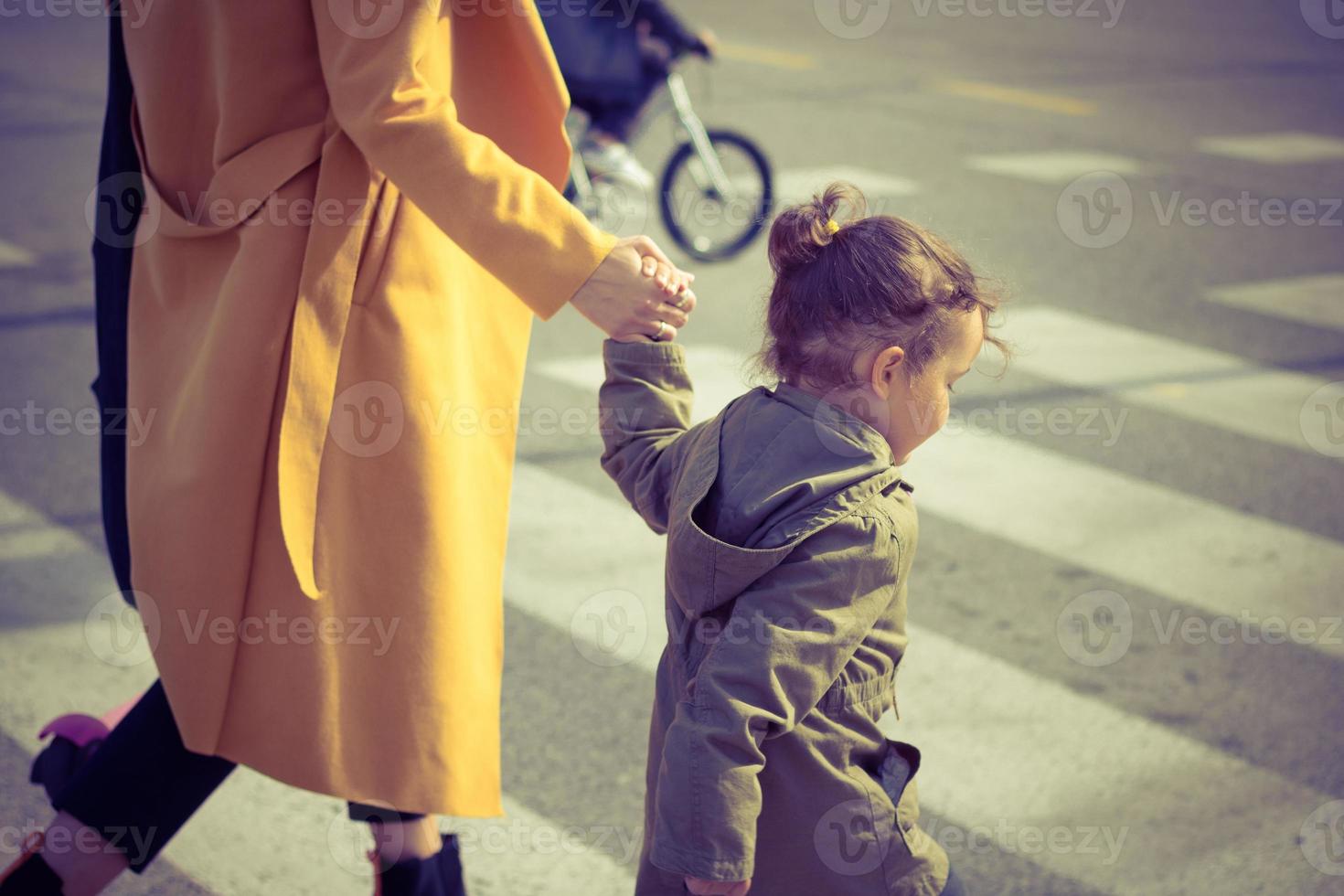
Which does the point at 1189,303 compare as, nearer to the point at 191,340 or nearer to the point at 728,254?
the point at 728,254

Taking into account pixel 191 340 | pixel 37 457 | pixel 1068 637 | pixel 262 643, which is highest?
pixel 191 340

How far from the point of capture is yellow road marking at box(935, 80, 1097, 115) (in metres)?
10.9

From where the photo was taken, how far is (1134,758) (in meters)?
3.32

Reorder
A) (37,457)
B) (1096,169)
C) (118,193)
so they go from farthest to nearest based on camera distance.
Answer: (1096,169)
(37,457)
(118,193)

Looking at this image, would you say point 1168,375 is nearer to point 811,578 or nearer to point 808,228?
point 808,228

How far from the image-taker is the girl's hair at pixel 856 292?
1.81m

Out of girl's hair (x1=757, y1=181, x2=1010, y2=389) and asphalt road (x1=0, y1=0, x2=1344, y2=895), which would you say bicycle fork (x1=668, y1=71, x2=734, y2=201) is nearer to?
asphalt road (x1=0, y1=0, x2=1344, y2=895)

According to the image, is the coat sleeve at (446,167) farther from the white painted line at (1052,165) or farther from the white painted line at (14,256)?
the white painted line at (1052,165)

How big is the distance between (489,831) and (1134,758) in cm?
146

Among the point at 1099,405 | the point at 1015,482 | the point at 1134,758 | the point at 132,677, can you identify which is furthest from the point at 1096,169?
the point at 132,677

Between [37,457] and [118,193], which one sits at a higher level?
[118,193]

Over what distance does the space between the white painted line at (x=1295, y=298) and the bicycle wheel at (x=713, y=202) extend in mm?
2233

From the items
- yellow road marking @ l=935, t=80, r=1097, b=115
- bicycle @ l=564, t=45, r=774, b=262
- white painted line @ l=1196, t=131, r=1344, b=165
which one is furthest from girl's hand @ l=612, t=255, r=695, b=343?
yellow road marking @ l=935, t=80, r=1097, b=115

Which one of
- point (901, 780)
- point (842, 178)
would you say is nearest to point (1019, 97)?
point (842, 178)
